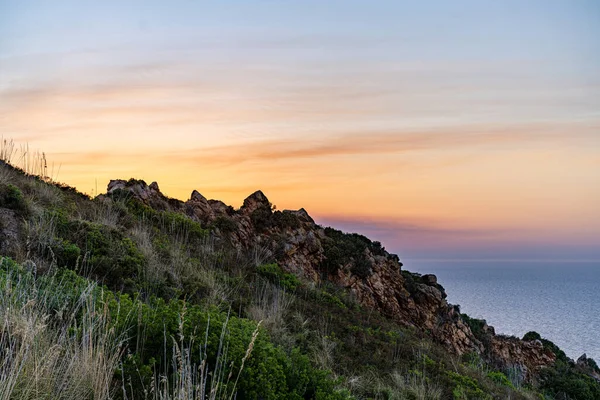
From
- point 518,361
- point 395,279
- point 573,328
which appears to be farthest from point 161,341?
point 573,328

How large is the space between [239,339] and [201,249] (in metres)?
8.06

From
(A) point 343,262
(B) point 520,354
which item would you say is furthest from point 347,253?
(B) point 520,354

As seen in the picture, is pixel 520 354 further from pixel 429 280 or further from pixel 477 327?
pixel 429 280

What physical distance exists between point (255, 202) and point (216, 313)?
12912 millimetres

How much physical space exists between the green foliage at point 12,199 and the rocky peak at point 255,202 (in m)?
9.07

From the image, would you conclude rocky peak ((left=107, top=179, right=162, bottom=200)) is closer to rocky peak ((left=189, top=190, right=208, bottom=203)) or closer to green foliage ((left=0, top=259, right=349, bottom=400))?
rocky peak ((left=189, top=190, right=208, bottom=203))

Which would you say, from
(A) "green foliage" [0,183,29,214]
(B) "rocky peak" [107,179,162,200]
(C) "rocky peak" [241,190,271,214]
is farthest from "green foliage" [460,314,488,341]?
(A) "green foliage" [0,183,29,214]

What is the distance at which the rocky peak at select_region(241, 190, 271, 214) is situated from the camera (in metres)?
19.0

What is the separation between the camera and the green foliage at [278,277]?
13.2 metres

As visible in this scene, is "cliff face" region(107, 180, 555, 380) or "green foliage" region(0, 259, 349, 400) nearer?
"green foliage" region(0, 259, 349, 400)

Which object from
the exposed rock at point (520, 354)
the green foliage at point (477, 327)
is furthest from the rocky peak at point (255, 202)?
the exposed rock at point (520, 354)

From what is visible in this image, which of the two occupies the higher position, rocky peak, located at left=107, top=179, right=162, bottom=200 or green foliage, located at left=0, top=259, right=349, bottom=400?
rocky peak, located at left=107, top=179, right=162, bottom=200

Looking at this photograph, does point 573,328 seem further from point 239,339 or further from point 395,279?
point 239,339

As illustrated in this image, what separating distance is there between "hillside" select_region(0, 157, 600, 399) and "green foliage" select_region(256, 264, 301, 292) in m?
0.06
